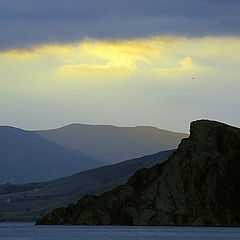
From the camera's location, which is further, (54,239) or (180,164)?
(180,164)

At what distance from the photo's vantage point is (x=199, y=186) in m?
188

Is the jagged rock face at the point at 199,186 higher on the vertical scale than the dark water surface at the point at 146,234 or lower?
higher

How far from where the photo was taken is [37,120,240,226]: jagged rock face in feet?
611

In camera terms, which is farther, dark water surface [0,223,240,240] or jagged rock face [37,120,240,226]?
jagged rock face [37,120,240,226]

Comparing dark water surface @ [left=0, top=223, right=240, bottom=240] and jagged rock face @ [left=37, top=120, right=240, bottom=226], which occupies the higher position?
jagged rock face @ [left=37, top=120, right=240, bottom=226]

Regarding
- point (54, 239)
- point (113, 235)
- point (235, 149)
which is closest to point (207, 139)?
point (235, 149)

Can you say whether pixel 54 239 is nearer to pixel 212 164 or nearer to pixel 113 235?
pixel 113 235

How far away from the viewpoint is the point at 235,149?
7510 inches

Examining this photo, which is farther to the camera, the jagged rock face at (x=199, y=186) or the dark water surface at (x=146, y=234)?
the jagged rock face at (x=199, y=186)

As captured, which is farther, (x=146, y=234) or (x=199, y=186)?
(x=199, y=186)

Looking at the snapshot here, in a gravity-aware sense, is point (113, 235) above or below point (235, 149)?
below

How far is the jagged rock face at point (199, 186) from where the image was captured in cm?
18625

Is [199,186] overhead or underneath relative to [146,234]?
overhead

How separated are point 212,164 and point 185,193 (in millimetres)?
8429
